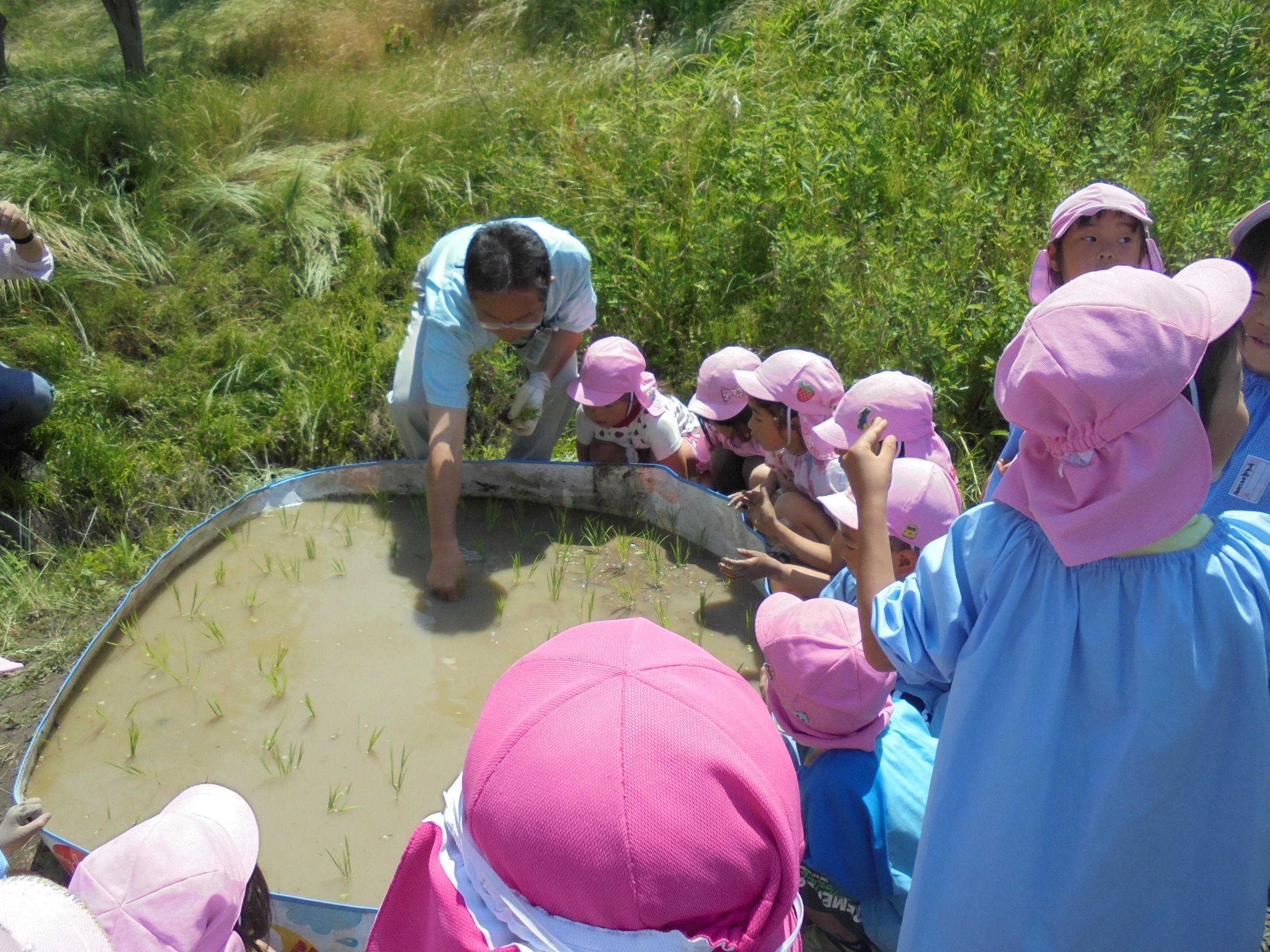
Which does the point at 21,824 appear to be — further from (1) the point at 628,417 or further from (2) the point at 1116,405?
(1) the point at 628,417

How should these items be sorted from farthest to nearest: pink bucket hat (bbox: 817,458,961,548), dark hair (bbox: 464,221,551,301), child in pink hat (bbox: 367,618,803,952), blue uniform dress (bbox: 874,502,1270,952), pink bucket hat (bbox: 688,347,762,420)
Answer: pink bucket hat (bbox: 688,347,762,420), dark hair (bbox: 464,221,551,301), pink bucket hat (bbox: 817,458,961,548), blue uniform dress (bbox: 874,502,1270,952), child in pink hat (bbox: 367,618,803,952)

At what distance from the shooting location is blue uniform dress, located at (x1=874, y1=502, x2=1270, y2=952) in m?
1.38

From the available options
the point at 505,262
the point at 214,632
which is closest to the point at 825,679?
the point at 505,262

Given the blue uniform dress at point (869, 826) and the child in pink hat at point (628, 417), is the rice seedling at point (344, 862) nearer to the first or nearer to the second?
the blue uniform dress at point (869, 826)

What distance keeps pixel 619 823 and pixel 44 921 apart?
2.31 feet

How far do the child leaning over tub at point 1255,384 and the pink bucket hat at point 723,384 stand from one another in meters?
1.64

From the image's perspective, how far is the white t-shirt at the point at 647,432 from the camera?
386 cm

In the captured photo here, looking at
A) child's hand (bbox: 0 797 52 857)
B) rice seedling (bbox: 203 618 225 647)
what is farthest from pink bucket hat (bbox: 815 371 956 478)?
child's hand (bbox: 0 797 52 857)

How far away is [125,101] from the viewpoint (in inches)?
236

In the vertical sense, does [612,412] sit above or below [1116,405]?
below

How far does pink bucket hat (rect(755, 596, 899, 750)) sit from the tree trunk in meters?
7.13

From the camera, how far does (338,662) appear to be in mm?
3131

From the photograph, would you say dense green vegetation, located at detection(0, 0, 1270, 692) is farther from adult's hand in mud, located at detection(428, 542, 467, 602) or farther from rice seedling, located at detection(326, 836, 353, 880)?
rice seedling, located at detection(326, 836, 353, 880)

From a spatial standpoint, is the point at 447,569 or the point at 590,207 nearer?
the point at 447,569
